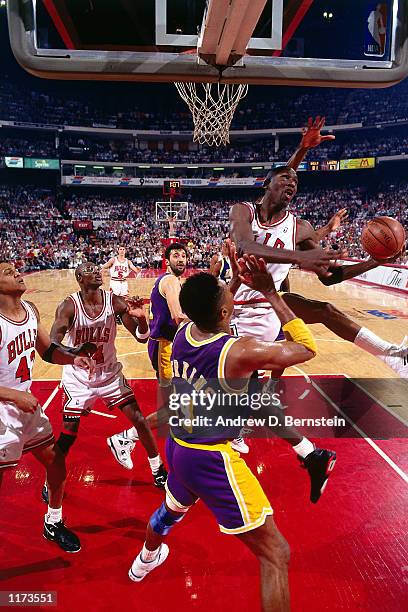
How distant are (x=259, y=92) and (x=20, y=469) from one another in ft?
116

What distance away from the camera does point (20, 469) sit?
4.15 metres

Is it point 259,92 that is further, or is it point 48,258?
point 259,92

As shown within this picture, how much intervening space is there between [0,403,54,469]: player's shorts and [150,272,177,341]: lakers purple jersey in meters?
1.69

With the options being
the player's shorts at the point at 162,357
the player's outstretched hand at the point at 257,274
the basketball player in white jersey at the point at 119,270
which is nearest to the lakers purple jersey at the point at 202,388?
the player's outstretched hand at the point at 257,274

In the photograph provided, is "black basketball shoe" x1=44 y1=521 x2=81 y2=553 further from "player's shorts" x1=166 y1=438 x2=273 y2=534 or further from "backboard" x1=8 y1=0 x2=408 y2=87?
"backboard" x1=8 y1=0 x2=408 y2=87

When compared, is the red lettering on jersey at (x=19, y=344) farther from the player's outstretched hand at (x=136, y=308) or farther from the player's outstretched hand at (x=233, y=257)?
the player's outstretched hand at (x=233, y=257)

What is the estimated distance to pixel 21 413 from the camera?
2.95 metres

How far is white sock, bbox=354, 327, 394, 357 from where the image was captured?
378cm

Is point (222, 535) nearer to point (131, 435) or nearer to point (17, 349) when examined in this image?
point (131, 435)

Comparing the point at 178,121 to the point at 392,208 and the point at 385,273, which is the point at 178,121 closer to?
the point at 392,208

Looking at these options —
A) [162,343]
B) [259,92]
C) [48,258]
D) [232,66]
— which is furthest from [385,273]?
[259,92]

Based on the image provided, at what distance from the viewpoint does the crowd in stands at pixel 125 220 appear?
2866cm

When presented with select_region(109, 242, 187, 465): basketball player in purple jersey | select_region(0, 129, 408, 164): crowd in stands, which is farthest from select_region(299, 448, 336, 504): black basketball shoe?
select_region(0, 129, 408, 164): crowd in stands

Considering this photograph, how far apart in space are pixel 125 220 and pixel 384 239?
105 ft
